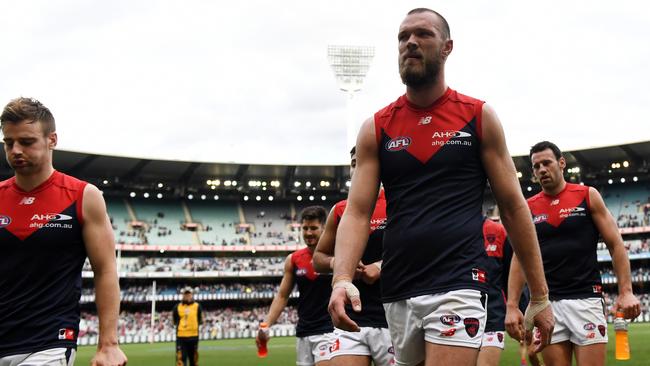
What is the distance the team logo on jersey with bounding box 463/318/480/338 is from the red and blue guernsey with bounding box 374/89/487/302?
0.58ft

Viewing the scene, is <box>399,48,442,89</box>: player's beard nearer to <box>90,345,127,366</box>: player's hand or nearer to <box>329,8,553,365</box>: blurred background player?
<box>329,8,553,365</box>: blurred background player

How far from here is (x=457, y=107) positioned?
399cm

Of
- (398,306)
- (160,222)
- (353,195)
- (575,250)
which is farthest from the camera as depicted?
(160,222)

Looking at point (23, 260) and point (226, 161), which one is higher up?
point (226, 161)

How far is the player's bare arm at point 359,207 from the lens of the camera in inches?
152

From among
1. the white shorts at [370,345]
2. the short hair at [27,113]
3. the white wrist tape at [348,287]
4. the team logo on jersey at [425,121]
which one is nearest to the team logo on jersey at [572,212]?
the white shorts at [370,345]

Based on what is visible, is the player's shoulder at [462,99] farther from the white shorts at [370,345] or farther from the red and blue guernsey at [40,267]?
the white shorts at [370,345]

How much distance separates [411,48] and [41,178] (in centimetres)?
261

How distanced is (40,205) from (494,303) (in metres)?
4.86

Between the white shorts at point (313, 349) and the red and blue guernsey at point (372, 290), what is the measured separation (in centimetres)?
156

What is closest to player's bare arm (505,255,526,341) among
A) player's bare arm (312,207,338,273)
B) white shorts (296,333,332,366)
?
player's bare arm (312,207,338,273)

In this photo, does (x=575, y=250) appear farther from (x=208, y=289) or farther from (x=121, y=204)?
(x=121, y=204)

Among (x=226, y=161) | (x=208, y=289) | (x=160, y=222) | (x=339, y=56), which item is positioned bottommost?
(x=208, y=289)

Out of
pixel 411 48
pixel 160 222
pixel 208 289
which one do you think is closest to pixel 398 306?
pixel 411 48
